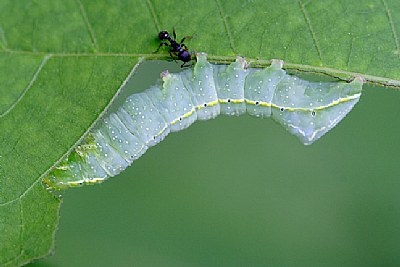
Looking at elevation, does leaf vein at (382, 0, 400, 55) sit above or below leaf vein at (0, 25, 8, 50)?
below

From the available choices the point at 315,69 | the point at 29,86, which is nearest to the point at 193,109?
the point at 315,69

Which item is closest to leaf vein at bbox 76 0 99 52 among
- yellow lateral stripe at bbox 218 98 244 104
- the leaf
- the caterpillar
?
the leaf

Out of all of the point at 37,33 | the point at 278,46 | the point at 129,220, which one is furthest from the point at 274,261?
the point at 37,33

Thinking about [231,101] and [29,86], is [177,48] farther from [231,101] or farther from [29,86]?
[29,86]

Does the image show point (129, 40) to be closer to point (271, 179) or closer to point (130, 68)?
point (130, 68)

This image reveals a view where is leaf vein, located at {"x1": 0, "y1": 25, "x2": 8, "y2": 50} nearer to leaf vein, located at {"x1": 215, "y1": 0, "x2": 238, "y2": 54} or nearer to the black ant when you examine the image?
the black ant

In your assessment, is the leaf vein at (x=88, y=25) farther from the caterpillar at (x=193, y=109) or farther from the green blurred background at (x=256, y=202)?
the green blurred background at (x=256, y=202)
